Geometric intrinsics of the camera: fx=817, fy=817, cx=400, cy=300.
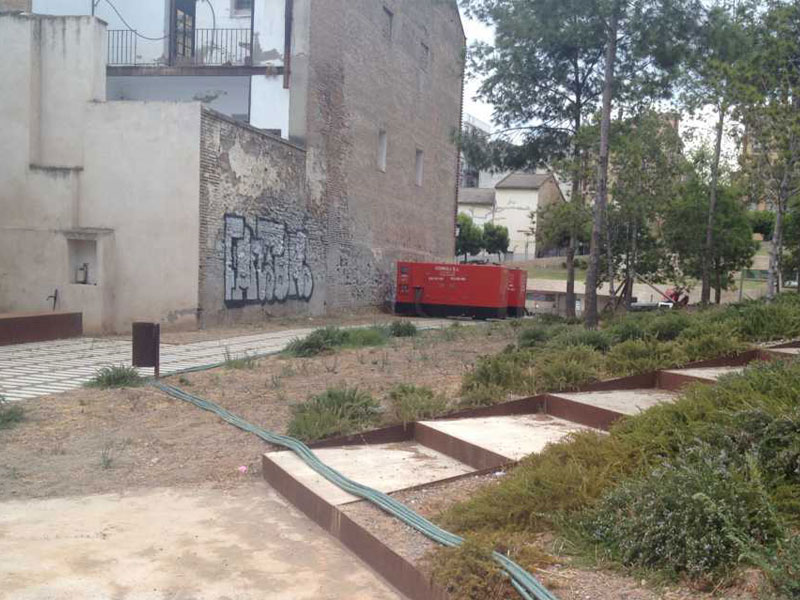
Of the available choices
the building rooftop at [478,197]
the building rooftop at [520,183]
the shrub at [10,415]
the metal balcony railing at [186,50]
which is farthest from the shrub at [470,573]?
the building rooftop at [478,197]

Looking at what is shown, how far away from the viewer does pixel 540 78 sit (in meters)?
19.9

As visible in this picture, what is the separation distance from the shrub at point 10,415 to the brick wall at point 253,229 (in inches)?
389

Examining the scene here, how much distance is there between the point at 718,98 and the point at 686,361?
9.05 meters

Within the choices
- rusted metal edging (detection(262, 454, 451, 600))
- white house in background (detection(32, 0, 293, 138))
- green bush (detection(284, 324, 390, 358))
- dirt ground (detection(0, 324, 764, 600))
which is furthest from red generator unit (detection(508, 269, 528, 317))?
rusted metal edging (detection(262, 454, 451, 600))

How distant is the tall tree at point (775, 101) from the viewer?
14.0 m

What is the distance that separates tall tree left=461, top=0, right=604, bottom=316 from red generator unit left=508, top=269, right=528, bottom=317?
5.71 meters

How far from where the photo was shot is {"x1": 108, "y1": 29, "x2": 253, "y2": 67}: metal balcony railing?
76.0ft

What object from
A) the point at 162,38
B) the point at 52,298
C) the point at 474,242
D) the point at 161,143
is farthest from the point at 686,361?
the point at 474,242

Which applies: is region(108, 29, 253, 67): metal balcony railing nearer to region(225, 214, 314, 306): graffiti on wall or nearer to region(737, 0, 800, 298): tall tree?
region(225, 214, 314, 306): graffiti on wall

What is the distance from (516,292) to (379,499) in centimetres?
2445

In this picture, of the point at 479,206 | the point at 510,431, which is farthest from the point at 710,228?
the point at 479,206

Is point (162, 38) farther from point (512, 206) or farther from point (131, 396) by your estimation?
point (512, 206)

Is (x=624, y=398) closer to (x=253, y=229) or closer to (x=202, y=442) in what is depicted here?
(x=202, y=442)

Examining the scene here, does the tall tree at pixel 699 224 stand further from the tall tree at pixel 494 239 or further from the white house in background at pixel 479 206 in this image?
the white house in background at pixel 479 206
